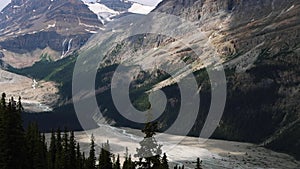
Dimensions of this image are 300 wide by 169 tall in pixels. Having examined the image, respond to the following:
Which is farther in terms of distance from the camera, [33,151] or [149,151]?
[33,151]

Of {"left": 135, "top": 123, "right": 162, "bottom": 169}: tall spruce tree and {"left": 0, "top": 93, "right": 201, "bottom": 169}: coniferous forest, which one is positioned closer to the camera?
{"left": 135, "top": 123, "right": 162, "bottom": 169}: tall spruce tree

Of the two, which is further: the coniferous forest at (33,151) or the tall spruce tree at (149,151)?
the coniferous forest at (33,151)

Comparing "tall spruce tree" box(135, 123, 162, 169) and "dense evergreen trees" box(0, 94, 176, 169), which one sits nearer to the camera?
"tall spruce tree" box(135, 123, 162, 169)

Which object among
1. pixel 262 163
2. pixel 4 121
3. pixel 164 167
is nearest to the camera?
pixel 164 167

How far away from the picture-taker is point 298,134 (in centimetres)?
16575

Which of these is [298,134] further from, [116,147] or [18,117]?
[18,117]

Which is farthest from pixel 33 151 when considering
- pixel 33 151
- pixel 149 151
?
pixel 149 151

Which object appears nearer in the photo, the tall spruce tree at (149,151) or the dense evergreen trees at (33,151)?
the tall spruce tree at (149,151)

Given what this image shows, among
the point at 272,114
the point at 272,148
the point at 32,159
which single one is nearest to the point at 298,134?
the point at 272,148

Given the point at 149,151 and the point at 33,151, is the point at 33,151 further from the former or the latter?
the point at 149,151

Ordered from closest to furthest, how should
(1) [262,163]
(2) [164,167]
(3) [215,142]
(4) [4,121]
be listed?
(2) [164,167], (4) [4,121], (1) [262,163], (3) [215,142]

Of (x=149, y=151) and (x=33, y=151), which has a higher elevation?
(x=149, y=151)

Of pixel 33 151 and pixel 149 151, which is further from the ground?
pixel 149 151

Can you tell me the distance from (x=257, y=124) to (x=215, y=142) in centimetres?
1839
